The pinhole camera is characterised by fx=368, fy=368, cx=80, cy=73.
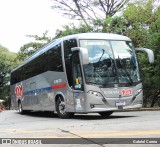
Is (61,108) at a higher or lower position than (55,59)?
lower

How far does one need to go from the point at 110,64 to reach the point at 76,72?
132 centimetres

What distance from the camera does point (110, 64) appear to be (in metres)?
13.8

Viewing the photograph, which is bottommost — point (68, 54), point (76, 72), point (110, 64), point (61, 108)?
point (61, 108)

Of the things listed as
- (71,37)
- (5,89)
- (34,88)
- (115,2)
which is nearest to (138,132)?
(71,37)

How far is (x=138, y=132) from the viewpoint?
8.32 metres

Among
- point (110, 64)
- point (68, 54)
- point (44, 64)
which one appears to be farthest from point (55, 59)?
point (110, 64)

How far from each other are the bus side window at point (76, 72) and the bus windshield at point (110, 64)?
1.09ft

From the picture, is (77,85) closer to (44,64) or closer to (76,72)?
(76,72)

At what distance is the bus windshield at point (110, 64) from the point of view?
13.5m

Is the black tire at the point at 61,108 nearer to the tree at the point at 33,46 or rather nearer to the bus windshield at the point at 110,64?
the bus windshield at the point at 110,64

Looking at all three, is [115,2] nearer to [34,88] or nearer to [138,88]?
[34,88]

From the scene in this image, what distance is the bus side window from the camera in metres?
13.7

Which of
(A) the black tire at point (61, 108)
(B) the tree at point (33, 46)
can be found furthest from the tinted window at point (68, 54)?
(B) the tree at point (33, 46)

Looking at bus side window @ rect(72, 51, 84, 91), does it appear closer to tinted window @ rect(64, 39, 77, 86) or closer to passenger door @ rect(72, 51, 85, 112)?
passenger door @ rect(72, 51, 85, 112)
